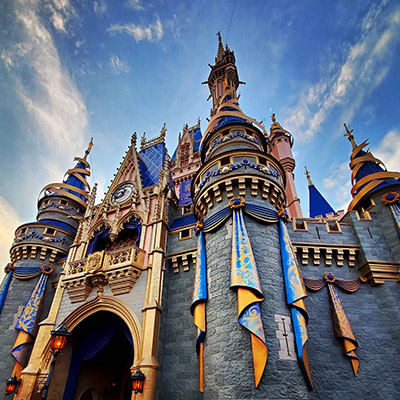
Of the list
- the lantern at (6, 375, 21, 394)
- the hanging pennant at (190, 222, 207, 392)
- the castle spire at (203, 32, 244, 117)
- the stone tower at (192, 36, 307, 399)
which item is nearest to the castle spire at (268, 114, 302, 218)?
the castle spire at (203, 32, 244, 117)

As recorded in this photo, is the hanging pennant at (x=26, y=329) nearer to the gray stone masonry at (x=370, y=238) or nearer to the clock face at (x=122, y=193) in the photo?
the clock face at (x=122, y=193)

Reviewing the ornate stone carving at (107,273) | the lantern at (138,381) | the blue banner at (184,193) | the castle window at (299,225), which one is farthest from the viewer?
the blue banner at (184,193)

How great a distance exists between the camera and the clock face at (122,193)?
18094mm

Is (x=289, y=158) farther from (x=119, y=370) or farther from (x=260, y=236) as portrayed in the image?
(x=119, y=370)

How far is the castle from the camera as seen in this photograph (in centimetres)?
877

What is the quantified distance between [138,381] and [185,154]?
77.0 ft

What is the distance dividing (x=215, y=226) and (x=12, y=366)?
1377 cm

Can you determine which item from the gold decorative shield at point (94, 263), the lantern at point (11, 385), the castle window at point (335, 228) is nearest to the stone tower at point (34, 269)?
the lantern at point (11, 385)

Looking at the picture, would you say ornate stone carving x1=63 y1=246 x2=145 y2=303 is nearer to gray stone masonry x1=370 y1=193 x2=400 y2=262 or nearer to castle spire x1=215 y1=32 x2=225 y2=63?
gray stone masonry x1=370 y1=193 x2=400 y2=262

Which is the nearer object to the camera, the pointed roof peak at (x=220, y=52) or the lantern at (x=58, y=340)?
the lantern at (x=58, y=340)

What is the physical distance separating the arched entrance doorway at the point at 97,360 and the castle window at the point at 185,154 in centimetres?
1840

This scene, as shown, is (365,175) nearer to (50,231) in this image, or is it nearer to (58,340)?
(58,340)

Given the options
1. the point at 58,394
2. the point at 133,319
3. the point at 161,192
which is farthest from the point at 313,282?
the point at 58,394

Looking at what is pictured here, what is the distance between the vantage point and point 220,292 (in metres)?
9.79
